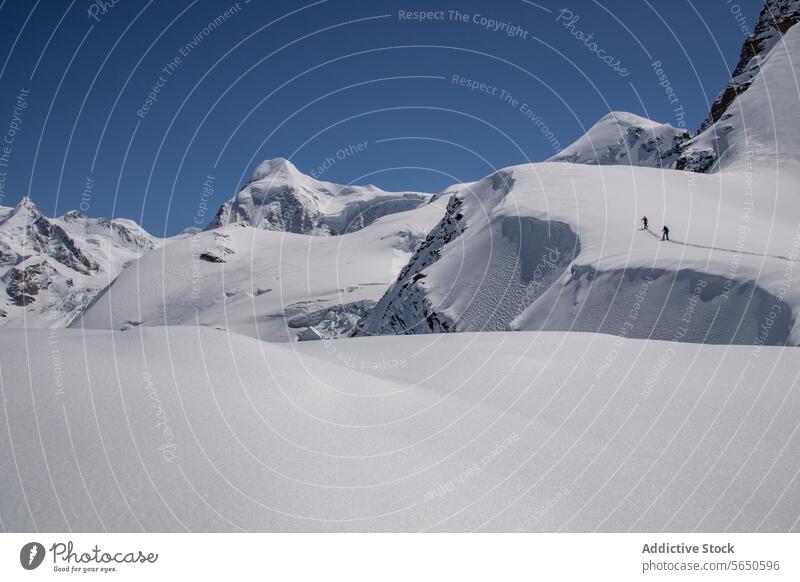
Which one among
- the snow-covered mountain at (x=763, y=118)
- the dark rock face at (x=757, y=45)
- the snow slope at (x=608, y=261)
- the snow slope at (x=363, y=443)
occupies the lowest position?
the snow slope at (x=363, y=443)

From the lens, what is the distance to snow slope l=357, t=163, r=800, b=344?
13930 millimetres

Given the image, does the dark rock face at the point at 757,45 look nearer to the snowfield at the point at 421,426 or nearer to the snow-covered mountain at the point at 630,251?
the snow-covered mountain at the point at 630,251

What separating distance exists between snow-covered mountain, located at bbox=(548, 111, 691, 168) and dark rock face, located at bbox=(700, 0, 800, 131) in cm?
4606

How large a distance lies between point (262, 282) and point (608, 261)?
51542mm

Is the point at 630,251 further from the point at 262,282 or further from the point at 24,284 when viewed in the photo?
the point at 24,284

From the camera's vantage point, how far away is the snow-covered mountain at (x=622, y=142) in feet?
376

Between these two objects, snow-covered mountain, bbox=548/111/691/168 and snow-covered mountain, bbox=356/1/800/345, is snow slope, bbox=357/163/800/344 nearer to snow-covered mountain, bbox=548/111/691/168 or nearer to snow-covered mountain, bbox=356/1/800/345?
snow-covered mountain, bbox=356/1/800/345

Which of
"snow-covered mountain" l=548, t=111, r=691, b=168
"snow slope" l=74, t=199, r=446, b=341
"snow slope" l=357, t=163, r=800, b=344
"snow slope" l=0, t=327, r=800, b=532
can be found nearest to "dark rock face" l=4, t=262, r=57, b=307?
"snow slope" l=74, t=199, r=446, b=341

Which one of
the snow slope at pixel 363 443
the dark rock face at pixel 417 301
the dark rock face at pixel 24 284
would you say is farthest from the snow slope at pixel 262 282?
the dark rock face at pixel 24 284

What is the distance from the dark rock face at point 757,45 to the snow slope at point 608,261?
2807 centimetres

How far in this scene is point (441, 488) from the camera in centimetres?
350

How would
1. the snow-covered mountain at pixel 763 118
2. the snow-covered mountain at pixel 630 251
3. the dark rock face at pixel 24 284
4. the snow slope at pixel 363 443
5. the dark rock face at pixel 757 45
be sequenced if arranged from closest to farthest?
the snow slope at pixel 363 443 → the snow-covered mountain at pixel 630 251 → the snow-covered mountain at pixel 763 118 → the dark rock face at pixel 757 45 → the dark rock face at pixel 24 284

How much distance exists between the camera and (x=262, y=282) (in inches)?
2458
